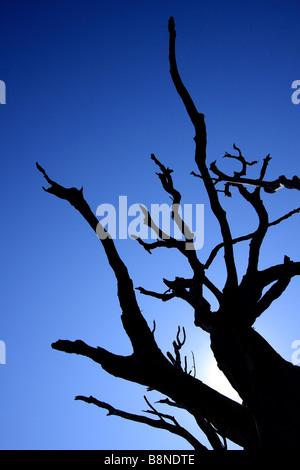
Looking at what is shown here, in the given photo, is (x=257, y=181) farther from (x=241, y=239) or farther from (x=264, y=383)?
(x=264, y=383)

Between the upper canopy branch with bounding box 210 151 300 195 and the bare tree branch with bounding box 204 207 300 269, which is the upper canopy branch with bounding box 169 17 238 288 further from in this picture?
the upper canopy branch with bounding box 210 151 300 195

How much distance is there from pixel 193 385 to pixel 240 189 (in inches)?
147

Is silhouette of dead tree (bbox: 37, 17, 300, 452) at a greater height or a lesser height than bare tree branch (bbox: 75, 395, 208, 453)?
greater

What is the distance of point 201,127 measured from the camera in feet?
7.70

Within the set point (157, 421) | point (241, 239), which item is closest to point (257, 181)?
point (241, 239)

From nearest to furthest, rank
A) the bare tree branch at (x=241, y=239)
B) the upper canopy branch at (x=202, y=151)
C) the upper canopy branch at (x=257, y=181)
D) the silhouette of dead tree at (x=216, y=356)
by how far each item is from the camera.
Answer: the upper canopy branch at (x=202, y=151)
the silhouette of dead tree at (x=216, y=356)
the bare tree branch at (x=241, y=239)
the upper canopy branch at (x=257, y=181)

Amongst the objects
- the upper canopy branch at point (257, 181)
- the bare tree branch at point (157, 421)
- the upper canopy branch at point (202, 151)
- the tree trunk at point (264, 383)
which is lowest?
the bare tree branch at point (157, 421)

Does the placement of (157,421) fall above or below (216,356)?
below

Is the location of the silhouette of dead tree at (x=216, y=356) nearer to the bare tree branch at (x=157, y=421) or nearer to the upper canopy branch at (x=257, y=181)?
the bare tree branch at (x=157, y=421)

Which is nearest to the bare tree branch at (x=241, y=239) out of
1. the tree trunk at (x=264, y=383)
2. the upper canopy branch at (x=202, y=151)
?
the tree trunk at (x=264, y=383)

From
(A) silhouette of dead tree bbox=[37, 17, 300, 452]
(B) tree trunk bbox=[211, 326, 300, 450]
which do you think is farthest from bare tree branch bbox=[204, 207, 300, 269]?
(B) tree trunk bbox=[211, 326, 300, 450]

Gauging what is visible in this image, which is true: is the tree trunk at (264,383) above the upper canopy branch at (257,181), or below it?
below

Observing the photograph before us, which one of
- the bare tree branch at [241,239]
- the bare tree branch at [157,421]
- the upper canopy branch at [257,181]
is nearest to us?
the bare tree branch at [241,239]
